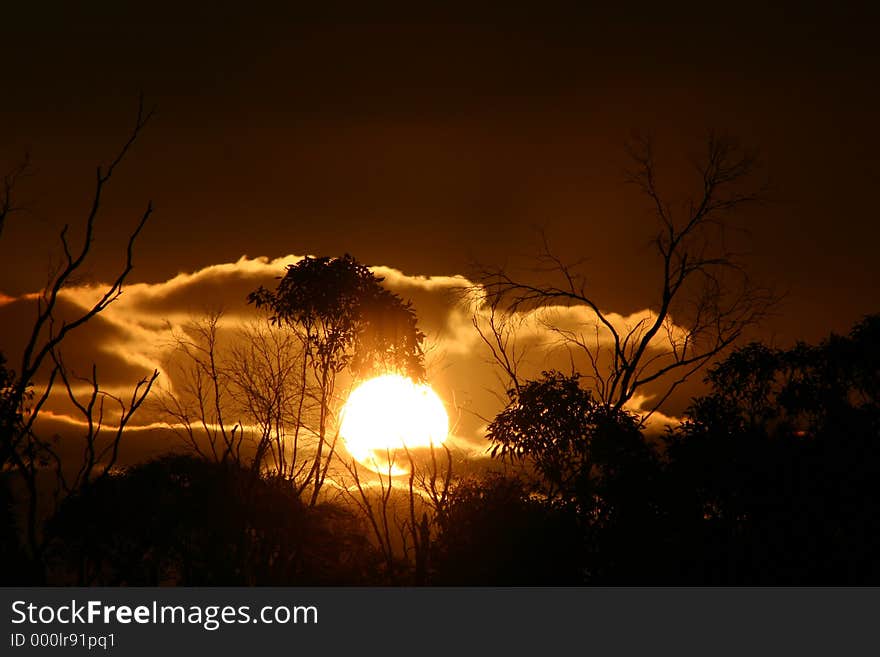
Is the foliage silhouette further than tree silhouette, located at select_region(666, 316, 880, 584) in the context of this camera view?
Yes

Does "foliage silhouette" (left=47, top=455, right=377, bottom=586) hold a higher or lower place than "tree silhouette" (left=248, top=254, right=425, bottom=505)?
lower

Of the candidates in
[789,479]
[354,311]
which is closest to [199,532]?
[354,311]

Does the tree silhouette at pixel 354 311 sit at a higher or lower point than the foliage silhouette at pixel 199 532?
higher

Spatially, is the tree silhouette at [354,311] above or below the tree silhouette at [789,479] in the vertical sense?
above

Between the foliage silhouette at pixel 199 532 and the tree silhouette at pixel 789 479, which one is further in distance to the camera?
the foliage silhouette at pixel 199 532

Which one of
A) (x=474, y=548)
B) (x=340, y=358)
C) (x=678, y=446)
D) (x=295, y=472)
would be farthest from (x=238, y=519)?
(x=678, y=446)

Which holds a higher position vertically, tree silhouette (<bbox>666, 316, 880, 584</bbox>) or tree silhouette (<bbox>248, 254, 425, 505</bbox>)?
tree silhouette (<bbox>248, 254, 425, 505</bbox>)

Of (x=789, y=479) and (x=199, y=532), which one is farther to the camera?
(x=199, y=532)

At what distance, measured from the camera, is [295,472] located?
30109mm

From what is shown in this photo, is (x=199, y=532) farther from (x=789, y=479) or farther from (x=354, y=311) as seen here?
(x=789, y=479)
